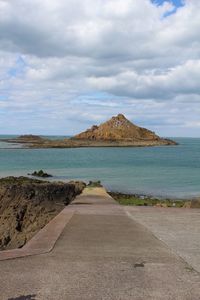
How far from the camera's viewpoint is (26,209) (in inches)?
622

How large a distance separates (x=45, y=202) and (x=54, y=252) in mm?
9056

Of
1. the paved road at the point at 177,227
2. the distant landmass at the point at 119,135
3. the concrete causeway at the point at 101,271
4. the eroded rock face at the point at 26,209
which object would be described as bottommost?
the eroded rock face at the point at 26,209

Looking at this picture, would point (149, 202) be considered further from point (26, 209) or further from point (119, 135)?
point (119, 135)

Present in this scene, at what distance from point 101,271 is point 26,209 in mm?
9835

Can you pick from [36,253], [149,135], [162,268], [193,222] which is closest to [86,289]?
[162,268]

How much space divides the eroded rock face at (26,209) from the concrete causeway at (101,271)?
341 centimetres

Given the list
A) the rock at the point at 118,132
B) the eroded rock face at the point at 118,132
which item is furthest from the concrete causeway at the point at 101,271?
the eroded rock face at the point at 118,132

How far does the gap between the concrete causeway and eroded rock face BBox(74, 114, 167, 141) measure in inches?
5800

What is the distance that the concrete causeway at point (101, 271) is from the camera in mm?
5309

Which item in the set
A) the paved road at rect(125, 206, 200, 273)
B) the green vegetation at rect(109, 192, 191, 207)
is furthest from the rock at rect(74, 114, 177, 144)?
the paved road at rect(125, 206, 200, 273)

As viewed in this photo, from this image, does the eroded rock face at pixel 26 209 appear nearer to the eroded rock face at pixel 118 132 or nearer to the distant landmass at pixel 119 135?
the distant landmass at pixel 119 135

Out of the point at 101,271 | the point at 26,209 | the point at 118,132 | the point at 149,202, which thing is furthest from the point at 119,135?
the point at 101,271

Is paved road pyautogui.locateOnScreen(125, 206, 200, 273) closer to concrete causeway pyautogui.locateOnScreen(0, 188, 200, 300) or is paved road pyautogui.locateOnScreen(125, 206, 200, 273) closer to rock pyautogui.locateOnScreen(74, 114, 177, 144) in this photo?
concrete causeway pyautogui.locateOnScreen(0, 188, 200, 300)

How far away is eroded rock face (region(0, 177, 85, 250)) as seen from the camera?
12453 millimetres
